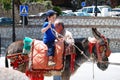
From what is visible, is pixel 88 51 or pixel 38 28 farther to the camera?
pixel 38 28

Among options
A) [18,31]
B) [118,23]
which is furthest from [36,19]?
[118,23]

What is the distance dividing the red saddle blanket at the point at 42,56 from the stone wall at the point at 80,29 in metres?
17.1

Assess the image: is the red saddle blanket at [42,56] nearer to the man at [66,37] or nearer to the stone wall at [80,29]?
the man at [66,37]

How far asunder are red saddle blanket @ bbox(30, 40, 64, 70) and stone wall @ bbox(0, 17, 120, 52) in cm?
1710

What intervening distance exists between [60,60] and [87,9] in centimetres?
4504

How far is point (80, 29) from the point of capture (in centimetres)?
2822

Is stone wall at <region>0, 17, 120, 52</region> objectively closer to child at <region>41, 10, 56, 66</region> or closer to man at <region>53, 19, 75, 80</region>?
man at <region>53, 19, 75, 80</region>

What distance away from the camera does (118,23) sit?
28719mm

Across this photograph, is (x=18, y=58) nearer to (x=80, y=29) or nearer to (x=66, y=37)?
(x=66, y=37)

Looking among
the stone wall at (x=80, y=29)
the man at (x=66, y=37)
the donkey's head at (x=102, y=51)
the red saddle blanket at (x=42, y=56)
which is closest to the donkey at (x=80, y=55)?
the donkey's head at (x=102, y=51)

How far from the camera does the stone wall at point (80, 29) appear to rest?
89.9ft

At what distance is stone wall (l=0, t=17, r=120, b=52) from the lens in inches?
1079

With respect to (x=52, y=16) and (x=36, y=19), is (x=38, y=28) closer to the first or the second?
(x=36, y=19)

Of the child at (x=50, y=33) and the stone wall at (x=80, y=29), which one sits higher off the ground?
the child at (x=50, y=33)
